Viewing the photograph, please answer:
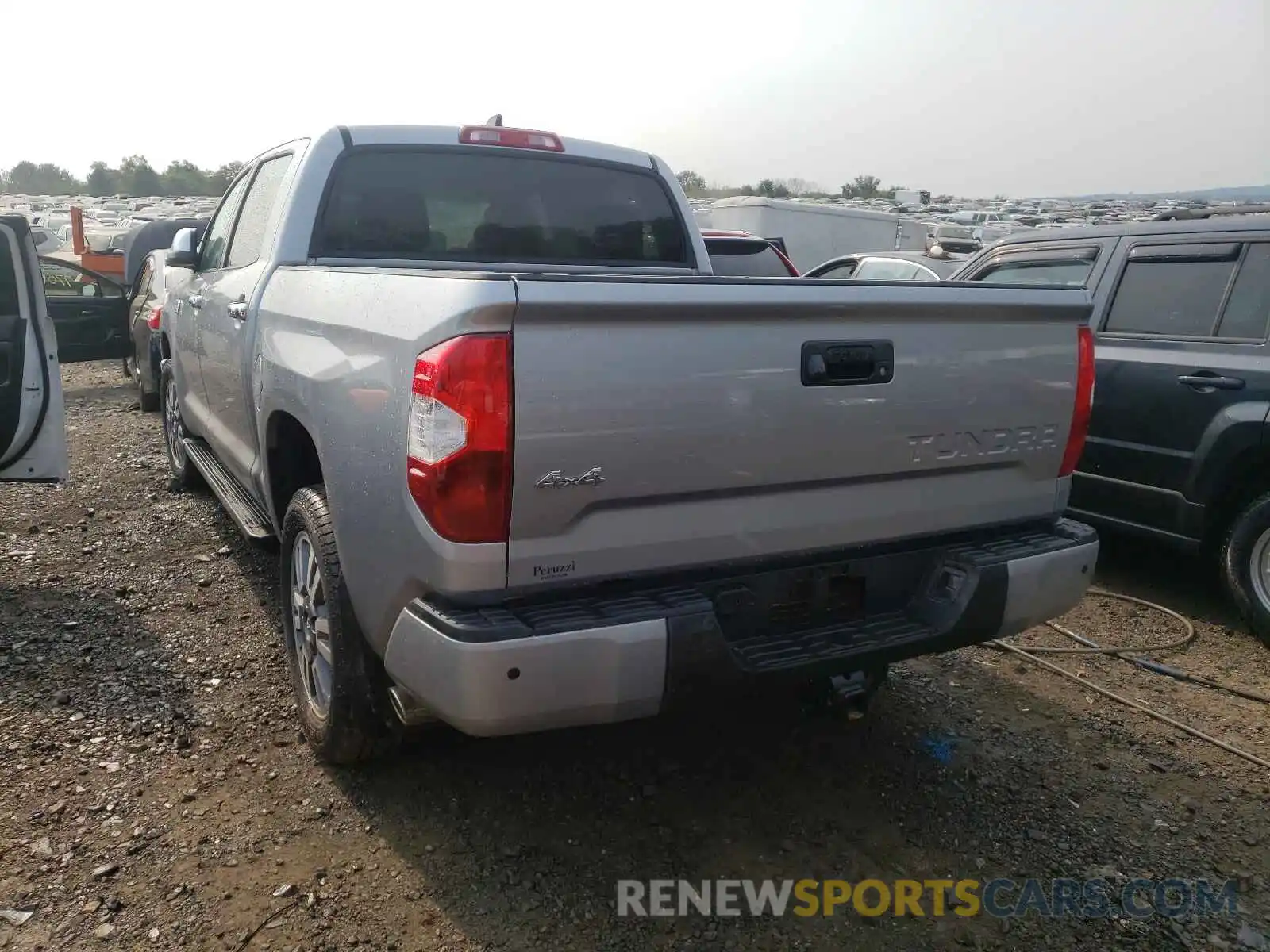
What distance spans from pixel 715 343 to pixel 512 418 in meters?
0.53

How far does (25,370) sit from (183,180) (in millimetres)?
53403

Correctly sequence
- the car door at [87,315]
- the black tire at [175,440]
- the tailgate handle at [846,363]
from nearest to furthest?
the tailgate handle at [846,363] < the black tire at [175,440] < the car door at [87,315]

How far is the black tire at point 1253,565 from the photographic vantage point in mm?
4332

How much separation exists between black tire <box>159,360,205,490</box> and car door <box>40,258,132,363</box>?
13.8 feet

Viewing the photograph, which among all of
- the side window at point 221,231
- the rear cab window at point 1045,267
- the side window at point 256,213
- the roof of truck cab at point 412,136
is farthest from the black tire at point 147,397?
the rear cab window at point 1045,267

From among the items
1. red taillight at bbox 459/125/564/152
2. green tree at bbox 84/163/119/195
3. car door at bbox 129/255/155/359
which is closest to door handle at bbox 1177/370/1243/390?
red taillight at bbox 459/125/564/152

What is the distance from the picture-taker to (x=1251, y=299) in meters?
4.47

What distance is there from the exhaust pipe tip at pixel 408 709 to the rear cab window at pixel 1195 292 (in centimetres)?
396

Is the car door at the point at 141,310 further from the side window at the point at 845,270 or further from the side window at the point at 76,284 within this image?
the side window at the point at 845,270

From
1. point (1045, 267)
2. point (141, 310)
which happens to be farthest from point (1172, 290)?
point (141, 310)

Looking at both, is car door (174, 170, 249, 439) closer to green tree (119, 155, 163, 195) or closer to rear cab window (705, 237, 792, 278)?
rear cab window (705, 237, 792, 278)

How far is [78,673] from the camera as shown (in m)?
3.74

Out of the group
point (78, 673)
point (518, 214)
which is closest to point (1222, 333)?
point (518, 214)

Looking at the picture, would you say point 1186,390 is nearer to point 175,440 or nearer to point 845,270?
point 845,270
